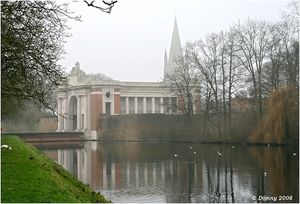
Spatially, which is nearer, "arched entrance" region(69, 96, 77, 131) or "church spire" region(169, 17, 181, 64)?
"arched entrance" region(69, 96, 77, 131)

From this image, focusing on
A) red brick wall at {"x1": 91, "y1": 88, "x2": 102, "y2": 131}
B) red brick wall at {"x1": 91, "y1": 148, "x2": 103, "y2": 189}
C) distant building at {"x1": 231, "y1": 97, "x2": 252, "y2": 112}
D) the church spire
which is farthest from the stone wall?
the church spire

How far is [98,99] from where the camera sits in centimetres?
7050

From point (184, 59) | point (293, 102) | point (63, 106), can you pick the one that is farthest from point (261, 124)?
point (63, 106)

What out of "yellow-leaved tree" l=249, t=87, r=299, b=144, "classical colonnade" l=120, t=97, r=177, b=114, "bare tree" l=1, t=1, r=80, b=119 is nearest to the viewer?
"bare tree" l=1, t=1, r=80, b=119

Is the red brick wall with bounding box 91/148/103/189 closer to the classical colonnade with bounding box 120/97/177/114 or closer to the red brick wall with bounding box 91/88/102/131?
the red brick wall with bounding box 91/88/102/131

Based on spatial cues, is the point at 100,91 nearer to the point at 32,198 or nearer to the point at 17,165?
the point at 17,165

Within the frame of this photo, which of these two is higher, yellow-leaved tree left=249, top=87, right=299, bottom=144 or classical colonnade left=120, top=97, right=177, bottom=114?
classical colonnade left=120, top=97, right=177, bottom=114

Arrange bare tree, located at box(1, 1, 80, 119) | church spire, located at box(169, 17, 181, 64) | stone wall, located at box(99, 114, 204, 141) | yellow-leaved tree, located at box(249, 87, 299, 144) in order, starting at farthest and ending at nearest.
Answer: church spire, located at box(169, 17, 181, 64), stone wall, located at box(99, 114, 204, 141), yellow-leaved tree, located at box(249, 87, 299, 144), bare tree, located at box(1, 1, 80, 119)

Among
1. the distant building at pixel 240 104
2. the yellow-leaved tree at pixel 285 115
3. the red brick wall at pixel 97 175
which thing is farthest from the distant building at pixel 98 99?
the red brick wall at pixel 97 175

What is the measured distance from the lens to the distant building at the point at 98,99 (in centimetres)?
7056

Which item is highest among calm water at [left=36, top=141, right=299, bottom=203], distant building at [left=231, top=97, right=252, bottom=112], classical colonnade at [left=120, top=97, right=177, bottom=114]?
classical colonnade at [left=120, top=97, right=177, bottom=114]

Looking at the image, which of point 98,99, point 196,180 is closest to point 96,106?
point 98,99

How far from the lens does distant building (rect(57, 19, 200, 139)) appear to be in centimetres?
7056

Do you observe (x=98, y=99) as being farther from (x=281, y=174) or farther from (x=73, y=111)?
(x=281, y=174)
